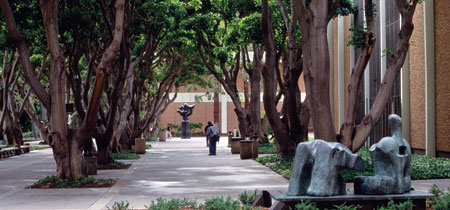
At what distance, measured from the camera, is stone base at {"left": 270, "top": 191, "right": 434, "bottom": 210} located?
29.3ft

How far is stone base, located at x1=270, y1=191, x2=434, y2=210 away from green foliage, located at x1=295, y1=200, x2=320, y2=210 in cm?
9

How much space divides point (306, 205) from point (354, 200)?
0.82 metres

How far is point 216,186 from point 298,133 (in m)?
8.06

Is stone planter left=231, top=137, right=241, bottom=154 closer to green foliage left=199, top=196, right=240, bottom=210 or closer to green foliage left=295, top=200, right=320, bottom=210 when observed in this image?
green foliage left=199, top=196, right=240, bottom=210

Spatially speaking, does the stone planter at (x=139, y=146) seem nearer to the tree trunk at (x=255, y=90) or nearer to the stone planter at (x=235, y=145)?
the stone planter at (x=235, y=145)

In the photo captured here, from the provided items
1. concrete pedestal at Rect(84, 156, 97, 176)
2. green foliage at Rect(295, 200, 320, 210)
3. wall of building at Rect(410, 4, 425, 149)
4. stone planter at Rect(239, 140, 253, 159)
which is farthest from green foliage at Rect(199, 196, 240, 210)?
wall of building at Rect(410, 4, 425, 149)

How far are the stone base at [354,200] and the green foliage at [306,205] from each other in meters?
0.09

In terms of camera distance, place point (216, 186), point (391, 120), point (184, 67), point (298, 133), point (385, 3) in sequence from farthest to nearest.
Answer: point (184, 67), point (385, 3), point (298, 133), point (216, 186), point (391, 120)

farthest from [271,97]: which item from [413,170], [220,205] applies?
[220,205]

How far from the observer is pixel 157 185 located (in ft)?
49.8

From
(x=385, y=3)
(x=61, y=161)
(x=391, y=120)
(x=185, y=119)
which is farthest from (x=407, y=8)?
(x=185, y=119)

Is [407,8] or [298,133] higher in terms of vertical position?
[407,8]

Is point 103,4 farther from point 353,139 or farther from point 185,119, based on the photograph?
point 185,119

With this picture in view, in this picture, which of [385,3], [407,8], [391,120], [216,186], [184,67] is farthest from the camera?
[184,67]
